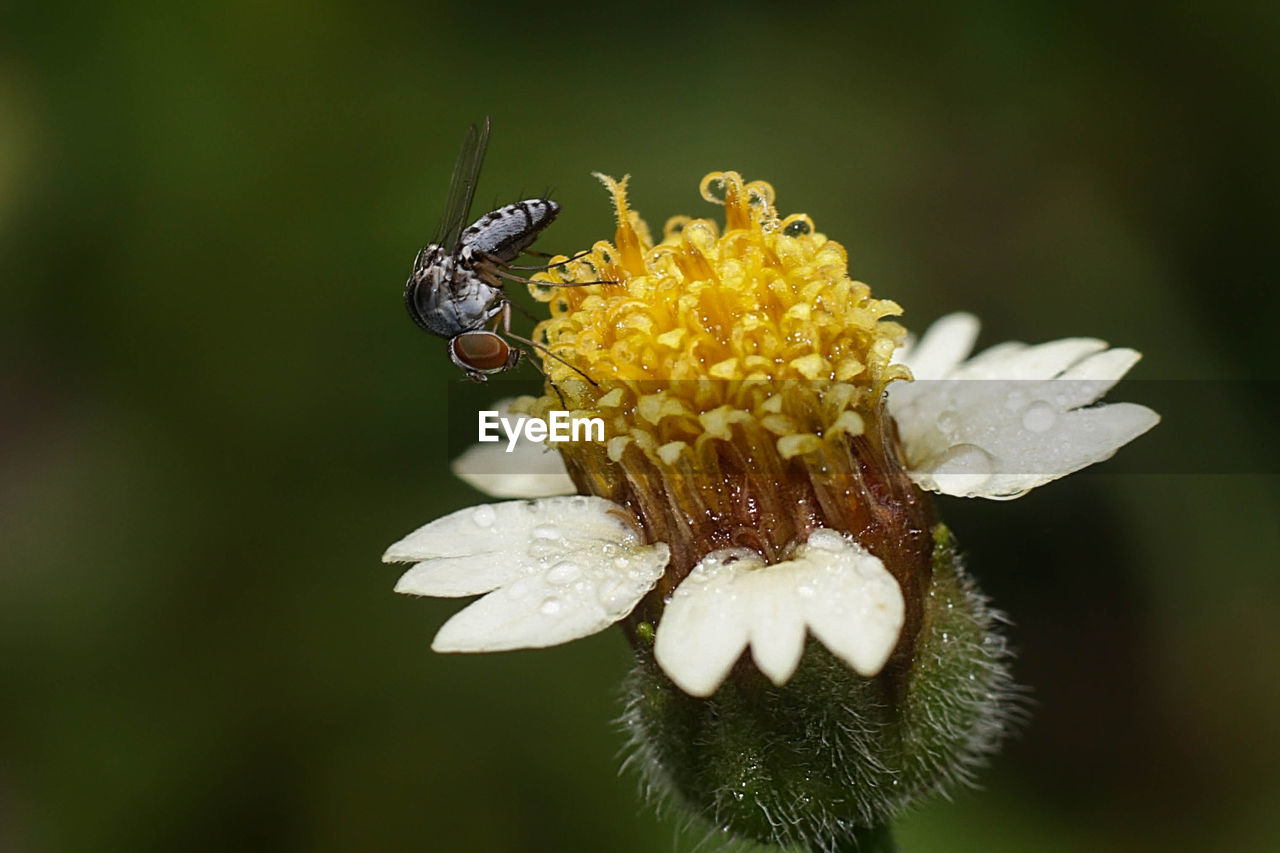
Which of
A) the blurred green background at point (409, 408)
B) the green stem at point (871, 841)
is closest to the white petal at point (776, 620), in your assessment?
the green stem at point (871, 841)

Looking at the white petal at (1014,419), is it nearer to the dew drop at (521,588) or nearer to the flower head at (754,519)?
the flower head at (754,519)

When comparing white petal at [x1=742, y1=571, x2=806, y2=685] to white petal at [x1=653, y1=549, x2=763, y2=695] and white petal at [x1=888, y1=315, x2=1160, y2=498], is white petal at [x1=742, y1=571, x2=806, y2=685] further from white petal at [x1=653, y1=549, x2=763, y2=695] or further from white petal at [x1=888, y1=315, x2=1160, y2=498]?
white petal at [x1=888, y1=315, x2=1160, y2=498]

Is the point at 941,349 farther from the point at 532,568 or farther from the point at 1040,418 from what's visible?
the point at 532,568

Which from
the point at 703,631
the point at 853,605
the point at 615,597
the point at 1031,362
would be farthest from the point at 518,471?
the point at 1031,362

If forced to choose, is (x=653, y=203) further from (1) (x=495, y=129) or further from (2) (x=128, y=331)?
(2) (x=128, y=331)

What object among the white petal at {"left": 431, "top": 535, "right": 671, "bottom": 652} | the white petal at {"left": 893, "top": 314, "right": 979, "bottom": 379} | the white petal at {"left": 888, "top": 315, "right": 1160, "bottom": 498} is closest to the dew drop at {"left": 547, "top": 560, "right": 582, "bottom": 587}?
the white petal at {"left": 431, "top": 535, "right": 671, "bottom": 652}

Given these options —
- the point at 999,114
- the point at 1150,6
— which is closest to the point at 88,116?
the point at 999,114
